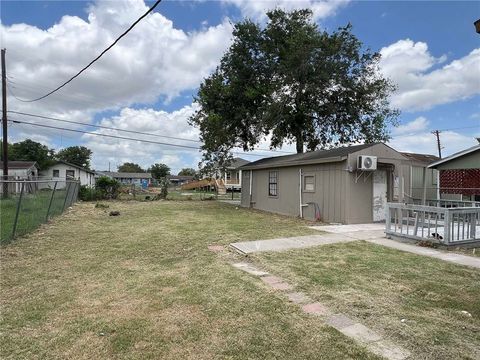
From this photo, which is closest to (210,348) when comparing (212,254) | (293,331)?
(293,331)

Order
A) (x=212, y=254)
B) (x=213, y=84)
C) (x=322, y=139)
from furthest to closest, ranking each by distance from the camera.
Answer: (x=322, y=139) → (x=213, y=84) → (x=212, y=254)

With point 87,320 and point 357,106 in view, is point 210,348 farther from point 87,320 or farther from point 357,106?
point 357,106

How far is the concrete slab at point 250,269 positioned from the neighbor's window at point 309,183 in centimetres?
827

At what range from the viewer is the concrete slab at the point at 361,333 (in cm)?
319

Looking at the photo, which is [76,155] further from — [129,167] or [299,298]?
[299,298]

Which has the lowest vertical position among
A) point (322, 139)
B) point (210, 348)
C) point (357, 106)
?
point (210, 348)

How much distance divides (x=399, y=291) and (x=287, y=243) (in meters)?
3.45

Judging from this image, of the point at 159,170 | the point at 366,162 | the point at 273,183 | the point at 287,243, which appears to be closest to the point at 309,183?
the point at 366,162

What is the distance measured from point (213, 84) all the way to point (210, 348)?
758 inches

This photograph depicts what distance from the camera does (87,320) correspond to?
357 cm

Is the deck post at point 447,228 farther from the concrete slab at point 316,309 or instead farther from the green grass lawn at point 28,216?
the green grass lawn at point 28,216

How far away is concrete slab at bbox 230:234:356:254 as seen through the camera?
7.19m

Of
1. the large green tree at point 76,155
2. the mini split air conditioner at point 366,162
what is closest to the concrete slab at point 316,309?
the mini split air conditioner at point 366,162

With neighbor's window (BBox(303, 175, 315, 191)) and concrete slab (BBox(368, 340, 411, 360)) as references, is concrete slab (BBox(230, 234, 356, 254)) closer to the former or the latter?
concrete slab (BBox(368, 340, 411, 360))
